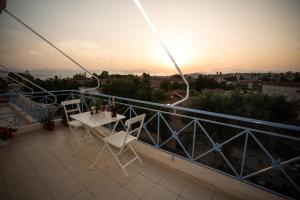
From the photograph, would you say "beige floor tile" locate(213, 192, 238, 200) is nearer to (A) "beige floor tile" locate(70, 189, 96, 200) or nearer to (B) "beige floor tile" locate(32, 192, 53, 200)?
(A) "beige floor tile" locate(70, 189, 96, 200)

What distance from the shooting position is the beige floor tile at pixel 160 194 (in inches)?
70.8

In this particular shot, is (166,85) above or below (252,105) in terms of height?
above

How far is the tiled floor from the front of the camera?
184 cm

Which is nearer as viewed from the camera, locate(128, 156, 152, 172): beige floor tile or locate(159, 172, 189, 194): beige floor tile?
locate(159, 172, 189, 194): beige floor tile

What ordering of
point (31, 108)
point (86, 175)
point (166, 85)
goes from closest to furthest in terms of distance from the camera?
point (86, 175)
point (31, 108)
point (166, 85)

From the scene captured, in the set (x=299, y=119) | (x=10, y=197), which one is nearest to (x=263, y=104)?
(x=299, y=119)

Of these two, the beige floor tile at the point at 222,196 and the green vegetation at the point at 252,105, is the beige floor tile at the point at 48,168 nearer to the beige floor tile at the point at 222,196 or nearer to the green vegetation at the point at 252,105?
the beige floor tile at the point at 222,196

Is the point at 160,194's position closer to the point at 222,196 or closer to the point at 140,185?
the point at 140,185

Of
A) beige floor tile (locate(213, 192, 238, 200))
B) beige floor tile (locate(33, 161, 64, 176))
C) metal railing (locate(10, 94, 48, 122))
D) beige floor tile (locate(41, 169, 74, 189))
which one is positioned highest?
metal railing (locate(10, 94, 48, 122))

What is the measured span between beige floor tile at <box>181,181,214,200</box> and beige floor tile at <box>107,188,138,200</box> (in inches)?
25.4

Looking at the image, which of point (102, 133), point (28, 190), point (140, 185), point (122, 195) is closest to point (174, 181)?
point (140, 185)

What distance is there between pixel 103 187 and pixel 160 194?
2.56 ft

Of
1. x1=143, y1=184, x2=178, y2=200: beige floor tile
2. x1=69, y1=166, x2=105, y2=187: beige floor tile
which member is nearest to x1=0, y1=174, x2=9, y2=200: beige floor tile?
x1=69, y1=166, x2=105, y2=187: beige floor tile

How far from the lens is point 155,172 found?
89.0 inches
